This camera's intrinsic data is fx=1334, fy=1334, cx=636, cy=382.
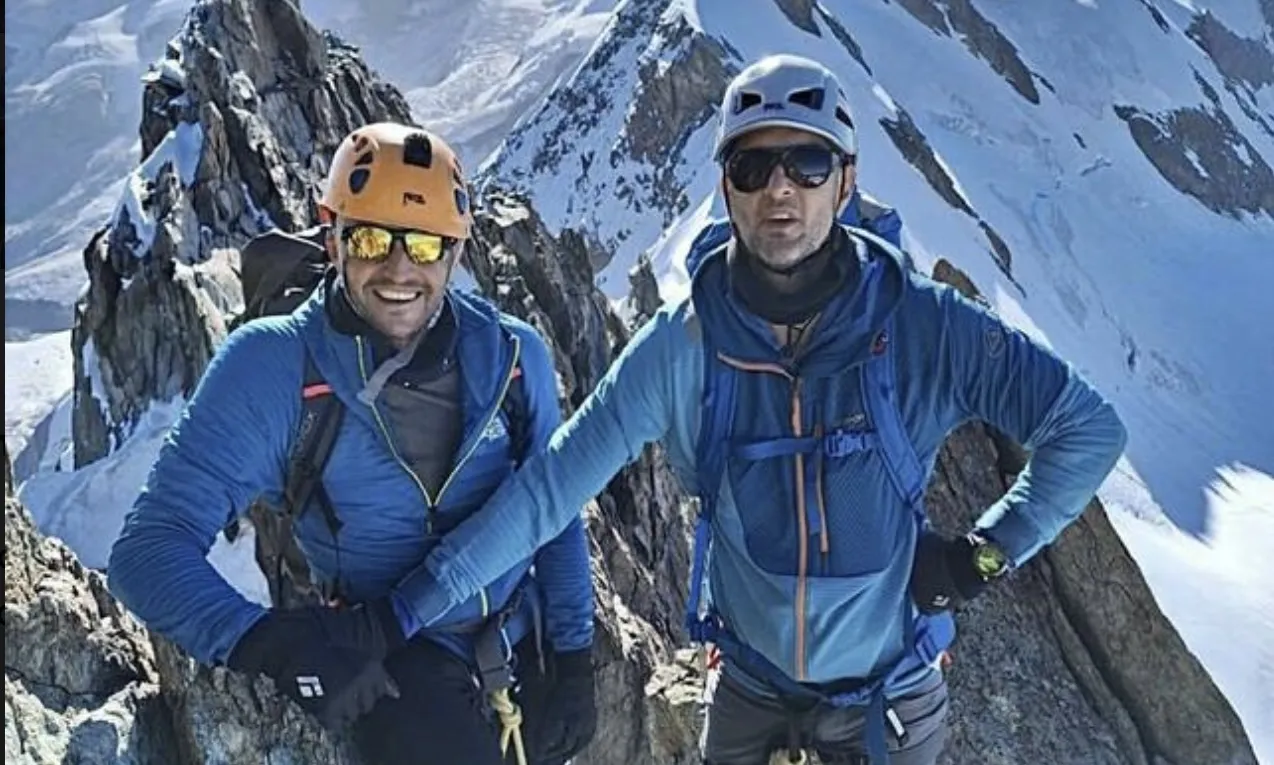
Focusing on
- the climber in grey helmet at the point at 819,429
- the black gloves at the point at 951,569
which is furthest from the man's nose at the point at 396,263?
the black gloves at the point at 951,569

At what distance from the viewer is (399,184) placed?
16.6 ft

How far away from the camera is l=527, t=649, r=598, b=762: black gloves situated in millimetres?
5465

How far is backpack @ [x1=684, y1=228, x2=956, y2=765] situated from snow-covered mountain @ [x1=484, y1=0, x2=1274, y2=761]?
1499 inches

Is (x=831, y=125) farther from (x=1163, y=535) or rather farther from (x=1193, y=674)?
(x=1163, y=535)

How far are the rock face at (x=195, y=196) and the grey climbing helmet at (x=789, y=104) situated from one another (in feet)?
45.6

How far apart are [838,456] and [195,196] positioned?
17.9m

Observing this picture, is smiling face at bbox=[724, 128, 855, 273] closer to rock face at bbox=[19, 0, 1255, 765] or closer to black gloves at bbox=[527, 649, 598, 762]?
black gloves at bbox=[527, 649, 598, 762]

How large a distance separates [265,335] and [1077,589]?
31.4 ft

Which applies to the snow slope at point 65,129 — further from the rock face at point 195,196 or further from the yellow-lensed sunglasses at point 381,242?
the yellow-lensed sunglasses at point 381,242

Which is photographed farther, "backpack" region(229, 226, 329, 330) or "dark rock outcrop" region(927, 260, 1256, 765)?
"dark rock outcrop" region(927, 260, 1256, 765)

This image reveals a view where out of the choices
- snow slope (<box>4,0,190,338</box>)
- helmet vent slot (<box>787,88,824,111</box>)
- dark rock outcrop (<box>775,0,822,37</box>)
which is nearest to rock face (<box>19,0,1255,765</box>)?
helmet vent slot (<box>787,88,824,111</box>)

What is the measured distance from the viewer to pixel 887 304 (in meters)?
4.52

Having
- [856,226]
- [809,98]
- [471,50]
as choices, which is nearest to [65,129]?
[471,50]

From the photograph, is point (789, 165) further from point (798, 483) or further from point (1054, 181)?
point (1054, 181)
